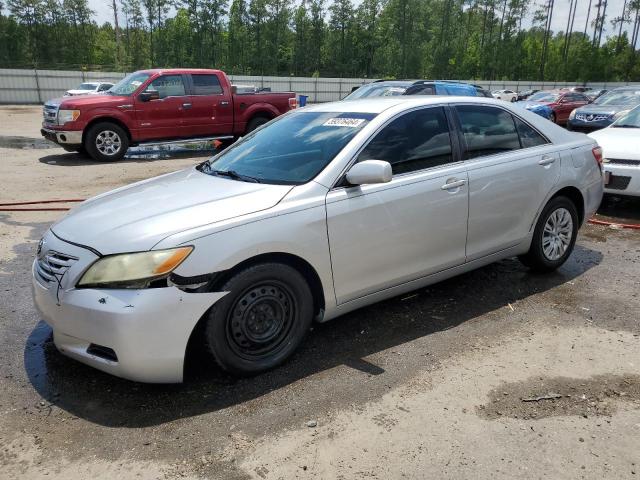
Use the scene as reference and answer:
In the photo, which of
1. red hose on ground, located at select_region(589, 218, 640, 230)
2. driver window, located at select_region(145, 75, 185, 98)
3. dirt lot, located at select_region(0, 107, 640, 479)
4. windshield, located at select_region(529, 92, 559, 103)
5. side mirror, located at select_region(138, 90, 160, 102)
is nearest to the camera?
dirt lot, located at select_region(0, 107, 640, 479)

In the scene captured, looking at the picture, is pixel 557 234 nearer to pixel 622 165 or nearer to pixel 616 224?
pixel 616 224

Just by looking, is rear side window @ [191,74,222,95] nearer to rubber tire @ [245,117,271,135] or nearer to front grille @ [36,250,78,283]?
rubber tire @ [245,117,271,135]

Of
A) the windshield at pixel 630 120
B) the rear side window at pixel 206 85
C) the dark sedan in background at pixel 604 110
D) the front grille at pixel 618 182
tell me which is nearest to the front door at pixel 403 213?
the front grille at pixel 618 182

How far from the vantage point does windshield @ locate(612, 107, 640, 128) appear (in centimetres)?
851

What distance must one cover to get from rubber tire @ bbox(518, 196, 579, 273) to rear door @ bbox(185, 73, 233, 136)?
9.48 metres

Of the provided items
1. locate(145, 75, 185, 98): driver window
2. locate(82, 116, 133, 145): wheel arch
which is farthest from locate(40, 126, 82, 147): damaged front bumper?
locate(145, 75, 185, 98): driver window

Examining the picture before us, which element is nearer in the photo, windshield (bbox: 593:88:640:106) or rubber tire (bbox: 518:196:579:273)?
rubber tire (bbox: 518:196:579:273)

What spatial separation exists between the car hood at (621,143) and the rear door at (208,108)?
8.23 m

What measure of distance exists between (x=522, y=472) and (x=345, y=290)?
1.51 m

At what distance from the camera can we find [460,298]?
4.67 meters

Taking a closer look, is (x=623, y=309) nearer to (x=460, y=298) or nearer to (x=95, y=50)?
(x=460, y=298)

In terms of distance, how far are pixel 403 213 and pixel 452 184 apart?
55cm

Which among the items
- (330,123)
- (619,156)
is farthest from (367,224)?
(619,156)

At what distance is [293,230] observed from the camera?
3.30 meters
